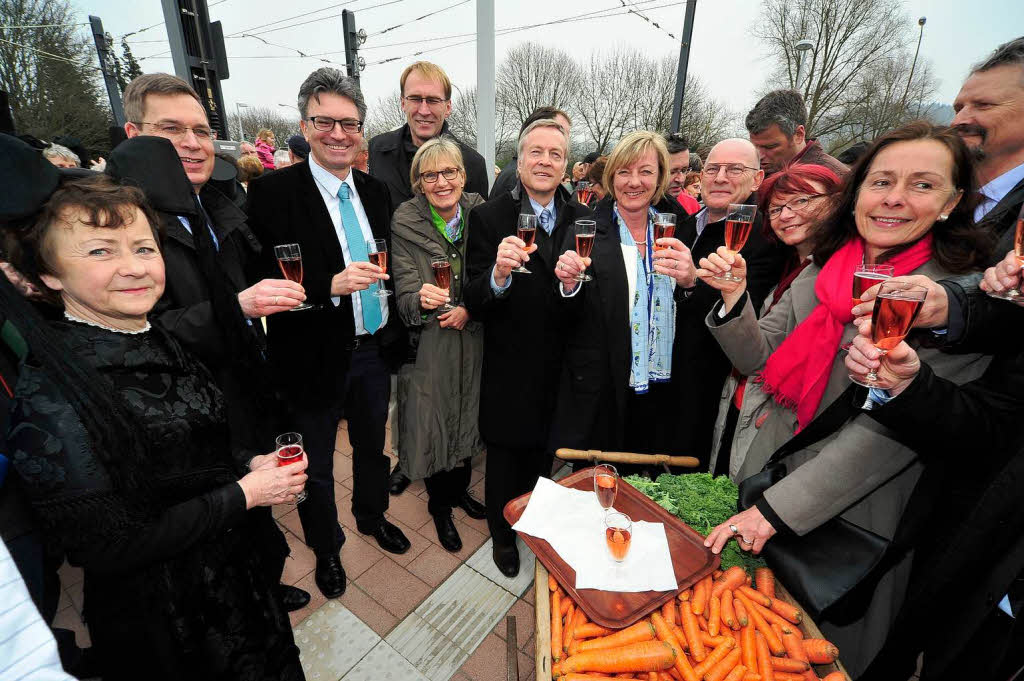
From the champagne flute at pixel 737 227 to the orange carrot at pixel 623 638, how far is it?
1503mm

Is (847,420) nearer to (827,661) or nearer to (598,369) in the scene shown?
(827,661)

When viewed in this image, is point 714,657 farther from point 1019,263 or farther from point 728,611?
point 1019,263

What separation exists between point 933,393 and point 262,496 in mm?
2244

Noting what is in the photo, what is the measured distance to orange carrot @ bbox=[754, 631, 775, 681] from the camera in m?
1.51

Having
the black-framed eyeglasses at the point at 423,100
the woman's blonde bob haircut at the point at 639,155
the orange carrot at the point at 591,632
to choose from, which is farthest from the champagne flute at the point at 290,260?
the black-framed eyeglasses at the point at 423,100

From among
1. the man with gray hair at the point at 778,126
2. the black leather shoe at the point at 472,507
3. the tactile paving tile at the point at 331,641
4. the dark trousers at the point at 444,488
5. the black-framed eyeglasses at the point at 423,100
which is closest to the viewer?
the tactile paving tile at the point at 331,641

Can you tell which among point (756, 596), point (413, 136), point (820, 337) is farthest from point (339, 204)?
point (756, 596)

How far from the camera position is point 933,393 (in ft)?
4.75

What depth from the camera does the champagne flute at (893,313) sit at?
52.9 inches

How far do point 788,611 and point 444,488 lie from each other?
2263 millimetres

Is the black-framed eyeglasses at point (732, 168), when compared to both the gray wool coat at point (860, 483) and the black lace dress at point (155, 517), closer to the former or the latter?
the gray wool coat at point (860, 483)

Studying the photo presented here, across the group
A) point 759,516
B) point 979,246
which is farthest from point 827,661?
point 979,246

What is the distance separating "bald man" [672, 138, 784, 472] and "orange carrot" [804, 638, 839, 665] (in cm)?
129

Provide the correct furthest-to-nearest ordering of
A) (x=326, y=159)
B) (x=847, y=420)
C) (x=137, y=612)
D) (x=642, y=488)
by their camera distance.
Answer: (x=326, y=159)
(x=642, y=488)
(x=847, y=420)
(x=137, y=612)
